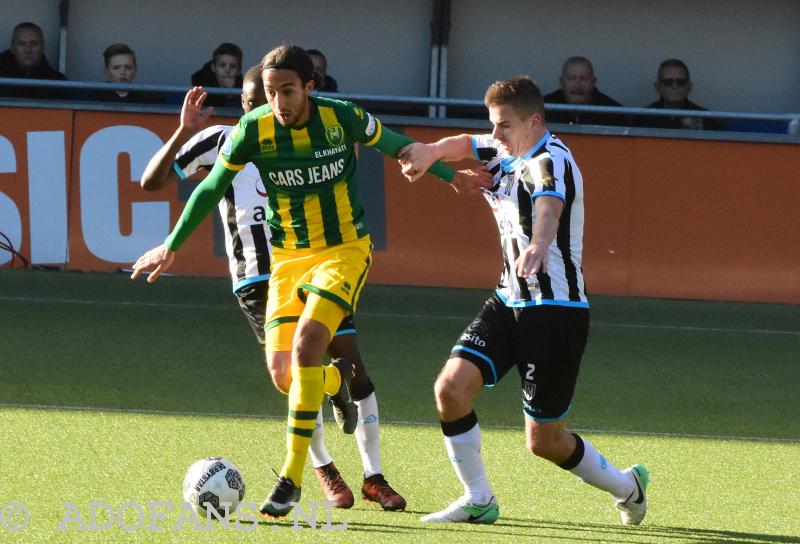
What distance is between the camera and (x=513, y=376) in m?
9.15

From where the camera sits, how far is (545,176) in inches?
208

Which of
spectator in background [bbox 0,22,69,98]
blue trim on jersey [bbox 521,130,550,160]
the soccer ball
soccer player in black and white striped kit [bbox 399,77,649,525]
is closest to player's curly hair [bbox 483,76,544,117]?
soccer player in black and white striped kit [bbox 399,77,649,525]

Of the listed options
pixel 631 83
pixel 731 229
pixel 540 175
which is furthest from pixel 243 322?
pixel 631 83

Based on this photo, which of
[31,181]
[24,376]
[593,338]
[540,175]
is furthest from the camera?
[31,181]

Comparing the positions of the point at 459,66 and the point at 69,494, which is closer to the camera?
the point at 69,494

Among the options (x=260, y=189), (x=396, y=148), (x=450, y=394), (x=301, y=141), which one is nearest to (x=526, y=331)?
(x=450, y=394)

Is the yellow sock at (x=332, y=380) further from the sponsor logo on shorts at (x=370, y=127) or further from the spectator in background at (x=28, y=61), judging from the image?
the spectator in background at (x=28, y=61)

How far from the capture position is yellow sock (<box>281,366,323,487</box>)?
5.39 metres

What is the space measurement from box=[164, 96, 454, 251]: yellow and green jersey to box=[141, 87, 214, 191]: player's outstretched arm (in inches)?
17.1

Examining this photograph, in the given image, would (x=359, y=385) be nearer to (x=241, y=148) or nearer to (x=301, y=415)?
(x=301, y=415)

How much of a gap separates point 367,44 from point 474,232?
415 cm

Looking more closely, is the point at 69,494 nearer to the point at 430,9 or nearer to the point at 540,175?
the point at 540,175

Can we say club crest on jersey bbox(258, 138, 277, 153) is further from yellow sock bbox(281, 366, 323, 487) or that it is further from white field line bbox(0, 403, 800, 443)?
white field line bbox(0, 403, 800, 443)

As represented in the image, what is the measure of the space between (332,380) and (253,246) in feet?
3.46
